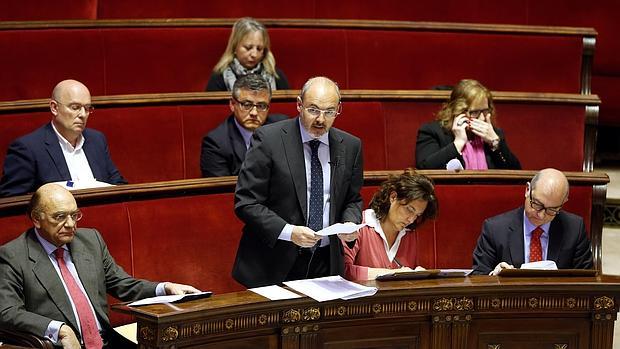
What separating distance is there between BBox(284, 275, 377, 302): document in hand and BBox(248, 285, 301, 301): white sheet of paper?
1cm

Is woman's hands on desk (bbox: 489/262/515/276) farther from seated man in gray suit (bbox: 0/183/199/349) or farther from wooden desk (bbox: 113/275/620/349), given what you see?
seated man in gray suit (bbox: 0/183/199/349)

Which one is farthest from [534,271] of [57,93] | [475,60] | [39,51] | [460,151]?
[39,51]

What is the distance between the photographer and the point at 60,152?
6.98ft

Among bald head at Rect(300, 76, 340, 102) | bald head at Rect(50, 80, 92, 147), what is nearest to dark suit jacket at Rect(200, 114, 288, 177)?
bald head at Rect(50, 80, 92, 147)

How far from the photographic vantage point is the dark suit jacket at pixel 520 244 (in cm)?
199

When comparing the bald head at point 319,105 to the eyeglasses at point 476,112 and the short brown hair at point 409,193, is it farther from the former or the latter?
the eyeglasses at point 476,112

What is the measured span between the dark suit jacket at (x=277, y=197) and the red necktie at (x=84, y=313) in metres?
0.25

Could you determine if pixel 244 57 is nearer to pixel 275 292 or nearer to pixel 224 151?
pixel 224 151

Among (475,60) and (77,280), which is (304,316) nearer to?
(77,280)

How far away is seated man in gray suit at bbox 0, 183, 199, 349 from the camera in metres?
1.66

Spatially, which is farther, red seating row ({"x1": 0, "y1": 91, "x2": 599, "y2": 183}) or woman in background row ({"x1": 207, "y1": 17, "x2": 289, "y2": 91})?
woman in background row ({"x1": 207, "y1": 17, "x2": 289, "y2": 91})

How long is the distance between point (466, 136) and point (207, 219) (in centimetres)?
61

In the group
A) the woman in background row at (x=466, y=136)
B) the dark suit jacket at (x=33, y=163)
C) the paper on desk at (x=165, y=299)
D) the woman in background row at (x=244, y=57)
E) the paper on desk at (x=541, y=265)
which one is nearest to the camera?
the paper on desk at (x=165, y=299)

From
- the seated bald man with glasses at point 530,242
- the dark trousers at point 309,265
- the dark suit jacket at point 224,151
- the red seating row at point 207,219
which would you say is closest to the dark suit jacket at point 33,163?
the red seating row at point 207,219
